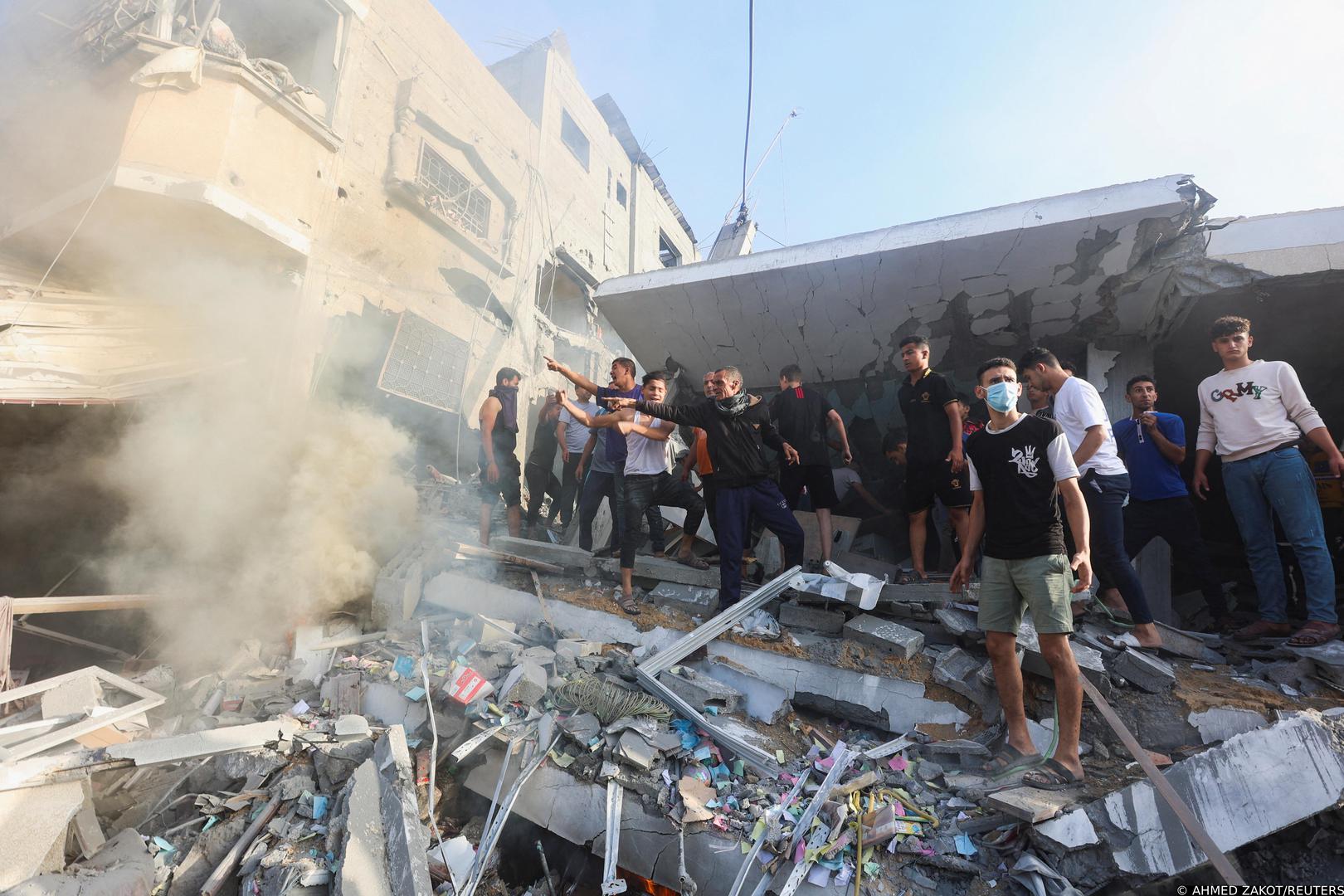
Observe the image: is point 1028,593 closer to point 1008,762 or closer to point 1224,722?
point 1008,762

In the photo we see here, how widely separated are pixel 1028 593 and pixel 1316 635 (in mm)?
2110

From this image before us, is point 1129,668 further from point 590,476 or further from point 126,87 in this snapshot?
point 126,87

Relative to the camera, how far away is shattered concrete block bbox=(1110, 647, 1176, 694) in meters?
2.93

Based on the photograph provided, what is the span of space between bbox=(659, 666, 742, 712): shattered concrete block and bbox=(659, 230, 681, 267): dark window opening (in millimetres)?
16727

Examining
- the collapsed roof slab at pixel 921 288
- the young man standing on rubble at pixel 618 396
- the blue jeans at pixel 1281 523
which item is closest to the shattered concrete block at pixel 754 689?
the young man standing on rubble at pixel 618 396

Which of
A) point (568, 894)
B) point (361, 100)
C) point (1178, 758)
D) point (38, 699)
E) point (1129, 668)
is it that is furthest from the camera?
point (361, 100)

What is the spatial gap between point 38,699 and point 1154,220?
30.7 feet

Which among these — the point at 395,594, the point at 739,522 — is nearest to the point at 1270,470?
the point at 739,522

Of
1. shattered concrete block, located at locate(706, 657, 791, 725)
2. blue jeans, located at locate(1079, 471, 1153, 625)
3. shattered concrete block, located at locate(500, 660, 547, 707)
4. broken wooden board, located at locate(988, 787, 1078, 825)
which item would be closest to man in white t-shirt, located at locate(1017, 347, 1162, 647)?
blue jeans, located at locate(1079, 471, 1153, 625)

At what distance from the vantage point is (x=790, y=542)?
13.8 feet

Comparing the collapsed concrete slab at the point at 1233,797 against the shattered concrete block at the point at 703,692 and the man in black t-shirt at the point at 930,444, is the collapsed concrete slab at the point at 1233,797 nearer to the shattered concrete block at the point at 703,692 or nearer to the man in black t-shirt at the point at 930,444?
the shattered concrete block at the point at 703,692

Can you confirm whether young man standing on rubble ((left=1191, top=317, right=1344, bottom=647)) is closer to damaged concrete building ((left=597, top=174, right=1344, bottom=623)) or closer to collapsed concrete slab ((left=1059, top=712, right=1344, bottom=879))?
damaged concrete building ((left=597, top=174, right=1344, bottom=623))

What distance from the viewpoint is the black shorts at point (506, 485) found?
5703 mm

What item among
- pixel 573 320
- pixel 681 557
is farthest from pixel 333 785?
pixel 573 320
